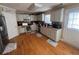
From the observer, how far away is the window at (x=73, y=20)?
280 centimetres

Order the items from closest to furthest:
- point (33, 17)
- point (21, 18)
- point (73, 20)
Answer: point (73, 20)
point (21, 18)
point (33, 17)

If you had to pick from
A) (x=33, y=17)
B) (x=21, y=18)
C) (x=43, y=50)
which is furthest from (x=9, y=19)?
(x=33, y=17)

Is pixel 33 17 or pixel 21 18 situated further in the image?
pixel 33 17

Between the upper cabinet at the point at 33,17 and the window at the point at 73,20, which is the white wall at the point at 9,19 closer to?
the upper cabinet at the point at 33,17

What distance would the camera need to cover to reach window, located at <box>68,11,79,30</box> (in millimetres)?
2797

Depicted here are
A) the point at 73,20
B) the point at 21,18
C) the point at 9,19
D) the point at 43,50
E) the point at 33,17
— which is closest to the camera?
the point at 43,50

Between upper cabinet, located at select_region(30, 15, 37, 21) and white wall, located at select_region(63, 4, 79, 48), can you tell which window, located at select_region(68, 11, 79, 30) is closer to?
white wall, located at select_region(63, 4, 79, 48)

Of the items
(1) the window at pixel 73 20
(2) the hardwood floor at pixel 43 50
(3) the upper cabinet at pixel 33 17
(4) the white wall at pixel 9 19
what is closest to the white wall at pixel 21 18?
(3) the upper cabinet at pixel 33 17

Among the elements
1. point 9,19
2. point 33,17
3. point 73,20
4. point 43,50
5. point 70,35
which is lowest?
point 43,50

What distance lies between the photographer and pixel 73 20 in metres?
2.97

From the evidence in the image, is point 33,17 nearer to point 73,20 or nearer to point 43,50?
point 73,20

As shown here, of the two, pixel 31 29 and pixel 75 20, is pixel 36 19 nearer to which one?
pixel 31 29
